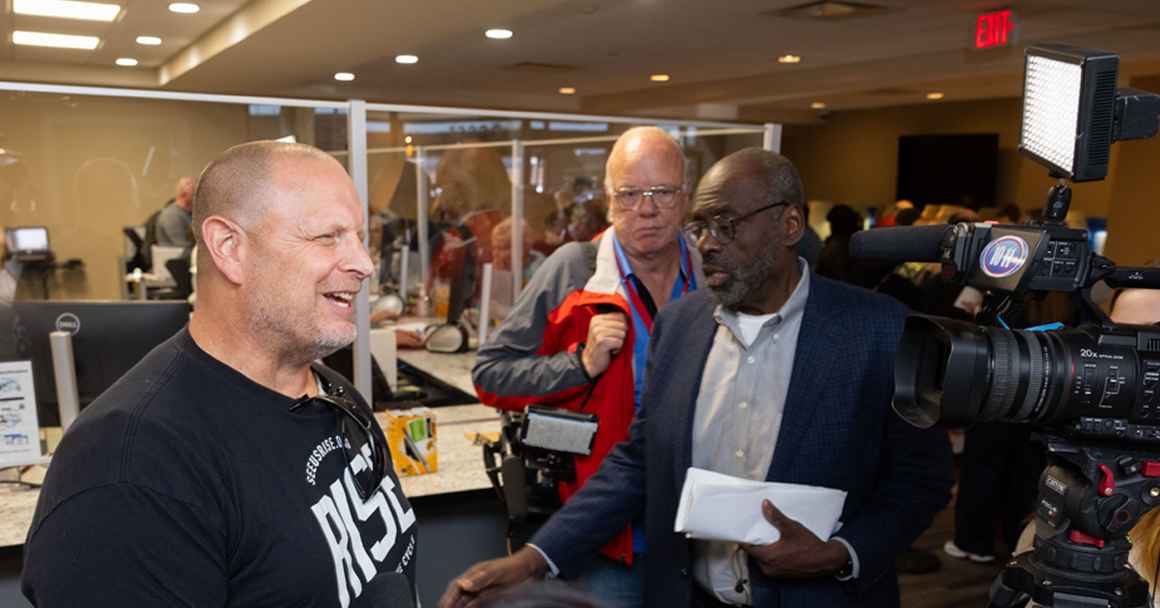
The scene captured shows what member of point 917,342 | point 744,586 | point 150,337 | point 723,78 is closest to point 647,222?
point 744,586

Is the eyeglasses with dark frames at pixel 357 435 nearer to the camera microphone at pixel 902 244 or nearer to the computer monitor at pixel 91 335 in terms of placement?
the camera microphone at pixel 902 244

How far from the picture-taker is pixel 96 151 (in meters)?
2.64

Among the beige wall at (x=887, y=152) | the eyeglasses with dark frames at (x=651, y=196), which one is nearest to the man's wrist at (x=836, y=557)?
the eyeglasses with dark frames at (x=651, y=196)

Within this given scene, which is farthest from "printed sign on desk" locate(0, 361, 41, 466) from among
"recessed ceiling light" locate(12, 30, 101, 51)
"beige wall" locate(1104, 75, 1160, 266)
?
"beige wall" locate(1104, 75, 1160, 266)

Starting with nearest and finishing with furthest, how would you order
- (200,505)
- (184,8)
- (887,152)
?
(200,505) < (184,8) < (887,152)

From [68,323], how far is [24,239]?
0.39 metres

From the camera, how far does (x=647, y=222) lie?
6.41 feet

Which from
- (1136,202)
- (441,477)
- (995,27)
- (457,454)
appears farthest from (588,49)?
(441,477)

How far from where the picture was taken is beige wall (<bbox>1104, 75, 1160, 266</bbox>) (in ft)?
22.1

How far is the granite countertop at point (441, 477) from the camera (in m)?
2.01

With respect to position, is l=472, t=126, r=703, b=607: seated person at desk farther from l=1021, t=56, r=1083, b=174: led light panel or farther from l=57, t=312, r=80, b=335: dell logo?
l=57, t=312, r=80, b=335: dell logo

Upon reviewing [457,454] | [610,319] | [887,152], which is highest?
[887,152]

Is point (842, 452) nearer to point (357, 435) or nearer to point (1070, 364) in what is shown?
point (1070, 364)

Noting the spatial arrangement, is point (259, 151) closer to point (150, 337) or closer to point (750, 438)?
point (750, 438)
